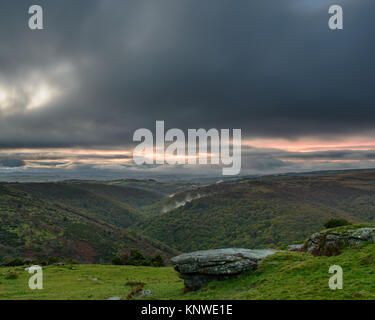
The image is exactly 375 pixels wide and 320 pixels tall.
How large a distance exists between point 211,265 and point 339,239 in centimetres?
1277

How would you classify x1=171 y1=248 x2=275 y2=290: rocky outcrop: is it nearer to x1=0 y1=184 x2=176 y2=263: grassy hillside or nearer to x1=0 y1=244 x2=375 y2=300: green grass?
x1=0 y1=244 x2=375 y2=300: green grass

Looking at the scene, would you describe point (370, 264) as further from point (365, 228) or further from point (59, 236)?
point (59, 236)

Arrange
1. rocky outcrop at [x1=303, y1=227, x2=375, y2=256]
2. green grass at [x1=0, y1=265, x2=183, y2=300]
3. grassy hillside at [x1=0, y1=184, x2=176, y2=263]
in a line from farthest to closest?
grassy hillside at [x1=0, y1=184, x2=176, y2=263] < green grass at [x1=0, y1=265, x2=183, y2=300] < rocky outcrop at [x1=303, y1=227, x2=375, y2=256]

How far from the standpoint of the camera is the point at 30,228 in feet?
412

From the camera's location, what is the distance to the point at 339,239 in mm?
24219

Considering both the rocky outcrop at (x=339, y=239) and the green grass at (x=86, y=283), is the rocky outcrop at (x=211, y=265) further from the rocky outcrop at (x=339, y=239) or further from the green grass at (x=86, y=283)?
the rocky outcrop at (x=339, y=239)

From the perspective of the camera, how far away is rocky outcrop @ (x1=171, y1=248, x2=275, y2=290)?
75.0ft

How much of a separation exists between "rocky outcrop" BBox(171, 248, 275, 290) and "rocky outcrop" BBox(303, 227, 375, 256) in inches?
266

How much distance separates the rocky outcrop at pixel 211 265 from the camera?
75.0ft

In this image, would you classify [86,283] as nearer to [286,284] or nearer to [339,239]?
[286,284]

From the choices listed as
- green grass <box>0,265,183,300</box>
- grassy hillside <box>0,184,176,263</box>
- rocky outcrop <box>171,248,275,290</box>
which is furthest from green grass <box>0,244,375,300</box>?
grassy hillside <box>0,184,176,263</box>

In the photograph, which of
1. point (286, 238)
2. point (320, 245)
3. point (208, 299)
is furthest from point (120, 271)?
point (286, 238)

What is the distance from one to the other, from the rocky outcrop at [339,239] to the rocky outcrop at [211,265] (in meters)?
6.76
